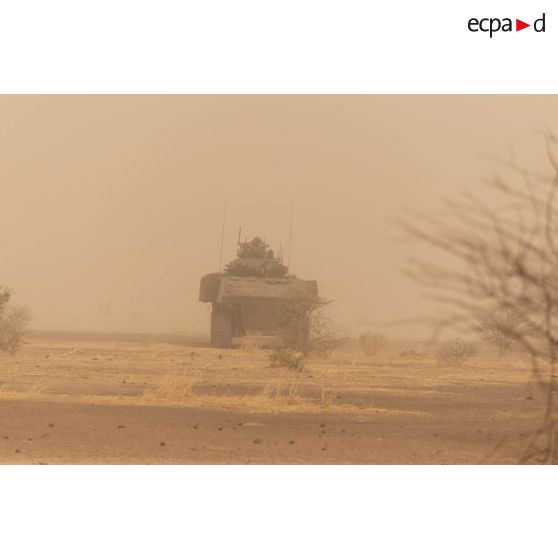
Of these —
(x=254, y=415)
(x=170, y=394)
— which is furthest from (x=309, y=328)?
(x=254, y=415)

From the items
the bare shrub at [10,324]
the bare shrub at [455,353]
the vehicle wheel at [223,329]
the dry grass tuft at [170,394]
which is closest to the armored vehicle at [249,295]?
the vehicle wheel at [223,329]

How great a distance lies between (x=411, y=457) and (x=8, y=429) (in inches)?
180

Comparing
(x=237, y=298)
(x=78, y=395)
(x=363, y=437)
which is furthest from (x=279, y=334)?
(x=363, y=437)

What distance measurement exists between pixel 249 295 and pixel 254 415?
1740cm

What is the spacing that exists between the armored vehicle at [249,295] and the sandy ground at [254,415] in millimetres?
7163

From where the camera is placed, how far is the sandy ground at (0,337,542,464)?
950 cm

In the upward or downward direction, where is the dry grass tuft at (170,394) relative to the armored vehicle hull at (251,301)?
downward

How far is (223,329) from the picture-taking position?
3138 cm

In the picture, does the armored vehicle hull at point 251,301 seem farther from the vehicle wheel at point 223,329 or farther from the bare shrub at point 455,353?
the bare shrub at point 455,353

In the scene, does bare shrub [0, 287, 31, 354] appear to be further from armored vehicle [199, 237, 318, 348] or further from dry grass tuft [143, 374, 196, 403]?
dry grass tuft [143, 374, 196, 403]

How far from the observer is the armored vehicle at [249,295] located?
98.3 feet

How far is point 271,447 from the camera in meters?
9.82

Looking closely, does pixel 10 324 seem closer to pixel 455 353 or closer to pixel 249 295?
pixel 249 295

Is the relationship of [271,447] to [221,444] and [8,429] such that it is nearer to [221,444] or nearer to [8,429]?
[221,444]
